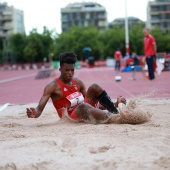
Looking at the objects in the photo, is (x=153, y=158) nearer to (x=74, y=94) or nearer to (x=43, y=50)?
(x=74, y=94)

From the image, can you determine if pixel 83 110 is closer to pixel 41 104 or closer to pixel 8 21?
pixel 41 104

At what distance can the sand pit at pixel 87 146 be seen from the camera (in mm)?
2932

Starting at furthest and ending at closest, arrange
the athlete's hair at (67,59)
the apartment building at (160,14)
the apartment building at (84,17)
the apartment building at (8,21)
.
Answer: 1. the apartment building at (84,17)
2. the apartment building at (160,14)
3. the apartment building at (8,21)
4. the athlete's hair at (67,59)

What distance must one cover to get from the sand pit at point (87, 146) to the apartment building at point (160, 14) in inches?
3581

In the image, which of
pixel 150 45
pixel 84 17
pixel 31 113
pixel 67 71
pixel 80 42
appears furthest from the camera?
pixel 84 17

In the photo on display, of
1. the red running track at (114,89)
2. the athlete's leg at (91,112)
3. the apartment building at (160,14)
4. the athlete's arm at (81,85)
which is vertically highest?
the apartment building at (160,14)

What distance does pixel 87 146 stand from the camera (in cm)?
343

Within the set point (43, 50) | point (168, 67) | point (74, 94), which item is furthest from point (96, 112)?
point (43, 50)

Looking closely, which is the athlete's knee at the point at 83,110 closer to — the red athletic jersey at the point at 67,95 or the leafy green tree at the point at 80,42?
the red athletic jersey at the point at 67,95

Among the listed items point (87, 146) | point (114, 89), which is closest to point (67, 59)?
point (87, 146)

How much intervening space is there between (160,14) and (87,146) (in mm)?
93619

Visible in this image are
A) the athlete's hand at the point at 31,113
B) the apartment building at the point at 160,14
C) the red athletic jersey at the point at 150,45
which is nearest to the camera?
the athlete's hand at the point at 31,113

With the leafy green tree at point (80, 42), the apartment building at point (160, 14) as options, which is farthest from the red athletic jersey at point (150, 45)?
the apartment building at point (160, 14)

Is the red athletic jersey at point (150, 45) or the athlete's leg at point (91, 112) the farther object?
the red athletic jersey at point (150, 45)
